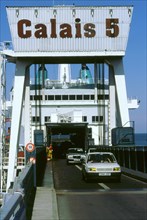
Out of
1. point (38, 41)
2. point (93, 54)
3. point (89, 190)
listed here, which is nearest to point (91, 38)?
point (93, 54)

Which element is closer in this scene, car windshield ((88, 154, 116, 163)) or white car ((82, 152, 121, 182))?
white car ((82, 152, 121, 182))

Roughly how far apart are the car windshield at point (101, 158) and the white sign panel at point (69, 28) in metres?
20.1

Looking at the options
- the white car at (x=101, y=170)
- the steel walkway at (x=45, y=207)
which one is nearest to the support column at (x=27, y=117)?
the white car at (x=101, y=170)

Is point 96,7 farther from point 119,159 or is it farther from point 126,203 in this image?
point 126,203

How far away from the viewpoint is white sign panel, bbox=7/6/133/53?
44.2m

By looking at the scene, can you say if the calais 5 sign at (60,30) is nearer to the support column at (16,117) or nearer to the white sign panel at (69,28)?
the white sign panel at (69,28)

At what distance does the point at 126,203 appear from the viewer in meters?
16.0

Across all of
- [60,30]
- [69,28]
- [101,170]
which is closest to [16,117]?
[60,30]

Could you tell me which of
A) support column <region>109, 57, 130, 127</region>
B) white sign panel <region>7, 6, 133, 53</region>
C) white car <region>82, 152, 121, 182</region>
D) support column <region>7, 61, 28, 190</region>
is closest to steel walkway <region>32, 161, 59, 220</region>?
white car <region>82, 152, 121, 182</region>

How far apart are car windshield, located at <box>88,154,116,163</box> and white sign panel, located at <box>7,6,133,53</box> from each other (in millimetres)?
20125

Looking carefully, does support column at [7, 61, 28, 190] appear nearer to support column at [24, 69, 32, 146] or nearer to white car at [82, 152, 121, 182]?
support column at [24, 69, 32, 146]

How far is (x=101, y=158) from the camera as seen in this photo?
2623 centimetres

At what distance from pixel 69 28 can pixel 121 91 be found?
690 cm

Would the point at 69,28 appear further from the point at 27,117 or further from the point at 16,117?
the point at 27,117
